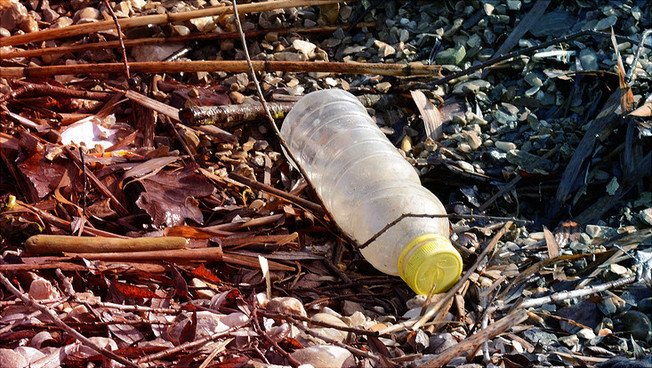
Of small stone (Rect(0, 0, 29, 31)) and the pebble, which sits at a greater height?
small stone (Rect(0, 0, 29, 31))

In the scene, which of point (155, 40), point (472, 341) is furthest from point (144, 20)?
point (472, 341)

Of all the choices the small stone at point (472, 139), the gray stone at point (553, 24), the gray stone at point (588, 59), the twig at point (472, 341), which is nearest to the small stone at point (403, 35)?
the gray stone at point (553, 24)

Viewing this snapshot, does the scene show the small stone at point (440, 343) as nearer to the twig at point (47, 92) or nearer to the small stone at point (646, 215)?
the small stone at point (646, 215)

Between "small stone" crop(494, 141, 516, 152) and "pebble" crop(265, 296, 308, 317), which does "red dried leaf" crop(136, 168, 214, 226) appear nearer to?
"pebble" crop(265, 296, 308, 317)

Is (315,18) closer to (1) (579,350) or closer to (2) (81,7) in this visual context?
(2) (81,7)

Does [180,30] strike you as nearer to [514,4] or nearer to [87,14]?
[87,14]

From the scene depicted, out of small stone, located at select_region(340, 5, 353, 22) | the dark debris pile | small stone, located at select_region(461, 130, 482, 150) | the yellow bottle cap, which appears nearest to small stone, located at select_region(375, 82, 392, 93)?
the dark debris pile
